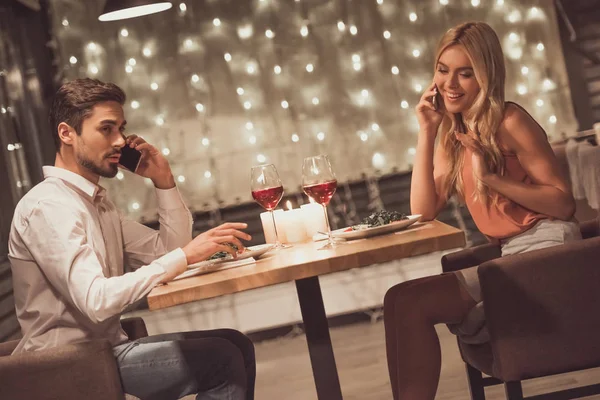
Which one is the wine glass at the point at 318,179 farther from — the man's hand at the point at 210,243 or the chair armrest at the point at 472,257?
the chair armrest at the point at 472,257

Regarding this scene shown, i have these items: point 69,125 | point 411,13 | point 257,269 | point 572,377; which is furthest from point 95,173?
point 411,13

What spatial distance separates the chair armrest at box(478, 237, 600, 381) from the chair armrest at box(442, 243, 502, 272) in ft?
2.06

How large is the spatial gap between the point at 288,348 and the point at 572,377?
2.17m

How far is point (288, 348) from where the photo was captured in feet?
18.5

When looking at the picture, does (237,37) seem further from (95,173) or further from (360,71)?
(95,173)

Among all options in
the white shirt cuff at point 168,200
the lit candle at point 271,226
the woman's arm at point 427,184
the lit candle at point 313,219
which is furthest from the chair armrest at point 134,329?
the woman's arm at point 427,184

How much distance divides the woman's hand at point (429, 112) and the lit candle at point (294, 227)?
25.2 inches

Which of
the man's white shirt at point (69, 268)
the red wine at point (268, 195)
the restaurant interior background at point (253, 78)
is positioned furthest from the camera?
the restaurant interior background at point (253, 78)

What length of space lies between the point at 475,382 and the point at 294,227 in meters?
0.85

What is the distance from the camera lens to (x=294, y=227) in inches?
115

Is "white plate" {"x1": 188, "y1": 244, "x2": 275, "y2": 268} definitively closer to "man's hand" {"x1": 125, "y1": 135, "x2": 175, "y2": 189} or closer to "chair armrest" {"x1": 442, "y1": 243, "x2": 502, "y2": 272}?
"man's hand" {"x1": 125, "y1": 135, "x2": 175, "y2": 189}

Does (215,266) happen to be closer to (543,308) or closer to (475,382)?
(543,308)

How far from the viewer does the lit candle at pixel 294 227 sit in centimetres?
293

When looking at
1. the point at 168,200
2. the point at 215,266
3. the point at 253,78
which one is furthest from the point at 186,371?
the point at 253,78
